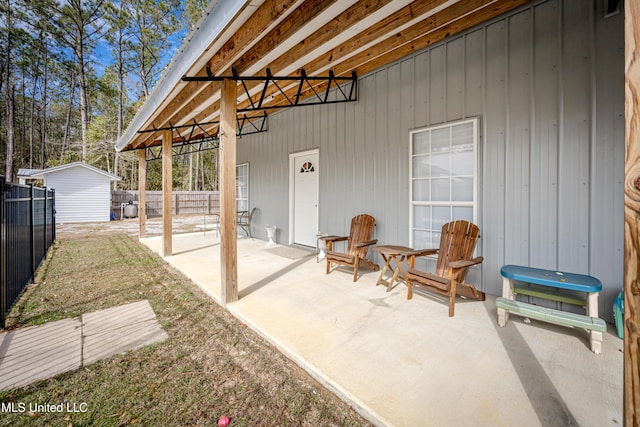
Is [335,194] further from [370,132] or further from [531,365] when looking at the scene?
[531,365]

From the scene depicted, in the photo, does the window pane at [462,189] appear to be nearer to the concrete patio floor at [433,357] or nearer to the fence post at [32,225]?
the concrete patio floor at [433,357]

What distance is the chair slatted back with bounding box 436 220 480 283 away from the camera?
3142mm

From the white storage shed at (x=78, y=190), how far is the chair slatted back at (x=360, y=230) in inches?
554

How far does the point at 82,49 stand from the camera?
1655 centimetres

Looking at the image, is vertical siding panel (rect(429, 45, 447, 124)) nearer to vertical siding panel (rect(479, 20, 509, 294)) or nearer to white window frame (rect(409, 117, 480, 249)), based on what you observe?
white window frame (rect(409, 117, 480, 249))

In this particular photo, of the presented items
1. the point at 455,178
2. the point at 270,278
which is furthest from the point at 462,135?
the point at 270,278

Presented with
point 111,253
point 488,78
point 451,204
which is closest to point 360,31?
point 488,78

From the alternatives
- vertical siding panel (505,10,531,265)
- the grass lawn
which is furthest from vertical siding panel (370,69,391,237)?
the grass lawn

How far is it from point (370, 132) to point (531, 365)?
3.58 metres

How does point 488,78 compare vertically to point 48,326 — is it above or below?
above

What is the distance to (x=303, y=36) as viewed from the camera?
2.86 meters

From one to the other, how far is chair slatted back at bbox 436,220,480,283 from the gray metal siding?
0.90 feet

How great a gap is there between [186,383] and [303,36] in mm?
3206

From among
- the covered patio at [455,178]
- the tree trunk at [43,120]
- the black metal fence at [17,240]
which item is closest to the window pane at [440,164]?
the covered patio at [455,178]
